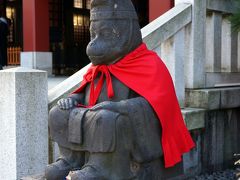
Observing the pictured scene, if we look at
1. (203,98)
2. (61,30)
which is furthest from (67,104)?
(61,30)

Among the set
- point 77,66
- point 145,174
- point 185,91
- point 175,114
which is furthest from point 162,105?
point 77,66

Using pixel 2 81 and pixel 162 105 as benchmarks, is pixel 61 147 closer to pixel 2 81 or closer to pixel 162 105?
pixel 162 105

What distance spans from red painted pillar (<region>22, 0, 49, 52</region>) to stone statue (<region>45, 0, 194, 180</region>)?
9140 millimetres

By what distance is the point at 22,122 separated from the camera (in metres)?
4.51

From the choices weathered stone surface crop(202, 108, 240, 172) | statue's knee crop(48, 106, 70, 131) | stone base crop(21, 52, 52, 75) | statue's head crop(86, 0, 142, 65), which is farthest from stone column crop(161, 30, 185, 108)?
stone base crop(21, 52, 52, 75)

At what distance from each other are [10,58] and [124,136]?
40.1 ft

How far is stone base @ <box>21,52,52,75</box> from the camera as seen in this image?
12.5 meters

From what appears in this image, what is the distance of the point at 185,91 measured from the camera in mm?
5820

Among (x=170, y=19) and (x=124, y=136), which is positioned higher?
(x=170, y=19)

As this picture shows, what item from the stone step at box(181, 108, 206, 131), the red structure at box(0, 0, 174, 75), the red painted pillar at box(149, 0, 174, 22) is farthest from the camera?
the red structure at box(0, 0, 174, 75)

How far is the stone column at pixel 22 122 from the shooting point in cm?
448

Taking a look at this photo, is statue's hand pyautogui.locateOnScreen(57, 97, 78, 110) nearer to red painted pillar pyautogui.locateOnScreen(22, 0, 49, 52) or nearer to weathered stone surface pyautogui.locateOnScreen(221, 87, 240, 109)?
weathered stone surface pyautogui.locateOnScreen(221, 87, 240, 109)

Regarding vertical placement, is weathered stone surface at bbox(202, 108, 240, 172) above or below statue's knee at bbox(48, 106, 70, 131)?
below

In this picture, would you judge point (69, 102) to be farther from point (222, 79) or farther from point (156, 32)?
point (222, 79)
